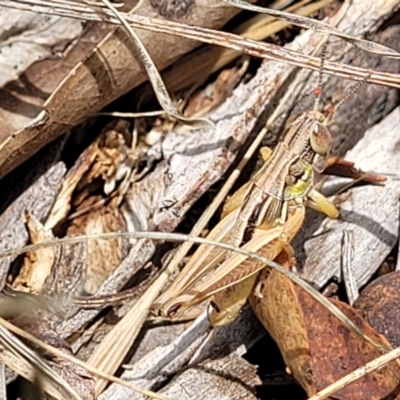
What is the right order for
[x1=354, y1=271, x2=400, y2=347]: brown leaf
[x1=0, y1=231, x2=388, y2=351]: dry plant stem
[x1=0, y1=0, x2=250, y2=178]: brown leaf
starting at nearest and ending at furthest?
[x1=0, y1=231, x2=388, y2=351]: dry plant stem, [x1=354, y1=271, x2=400, y2=347]: brown leaf, [x1=0, y1=0, x2=250, y2=178]: brown leaf

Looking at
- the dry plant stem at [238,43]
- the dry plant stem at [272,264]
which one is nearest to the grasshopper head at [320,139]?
the dry plant stem at [238,43]

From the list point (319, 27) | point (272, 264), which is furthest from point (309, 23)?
point (272, 264)

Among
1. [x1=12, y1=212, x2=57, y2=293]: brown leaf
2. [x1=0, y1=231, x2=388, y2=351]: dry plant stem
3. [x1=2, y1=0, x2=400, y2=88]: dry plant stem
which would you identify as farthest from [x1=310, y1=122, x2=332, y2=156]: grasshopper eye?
[x1=12, y1=212, x2=57, y2=293]: brown leaf

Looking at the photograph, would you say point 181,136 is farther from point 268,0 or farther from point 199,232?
point 268,0

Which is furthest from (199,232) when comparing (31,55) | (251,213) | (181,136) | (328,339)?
(31,55)

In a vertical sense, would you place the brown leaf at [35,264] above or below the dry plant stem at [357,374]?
above

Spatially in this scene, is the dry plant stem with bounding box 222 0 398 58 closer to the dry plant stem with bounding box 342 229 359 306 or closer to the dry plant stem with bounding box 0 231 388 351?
the dry plant stem with bounding box 342 229 359 306

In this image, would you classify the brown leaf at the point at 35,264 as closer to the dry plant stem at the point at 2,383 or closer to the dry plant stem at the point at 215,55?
the dry plant stem at the point at 2,383
